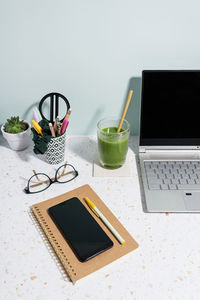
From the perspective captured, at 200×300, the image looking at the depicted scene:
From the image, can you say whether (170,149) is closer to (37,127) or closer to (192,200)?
(192,200)

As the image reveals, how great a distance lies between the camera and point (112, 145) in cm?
98

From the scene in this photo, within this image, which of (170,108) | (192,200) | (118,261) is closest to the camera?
(118,261)

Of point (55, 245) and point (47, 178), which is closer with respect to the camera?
point (55, 245)

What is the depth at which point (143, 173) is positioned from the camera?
99 cm

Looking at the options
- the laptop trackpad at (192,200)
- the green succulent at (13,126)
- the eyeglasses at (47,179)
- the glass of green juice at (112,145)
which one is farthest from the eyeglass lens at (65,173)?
the laptop trackpad at (192,200)

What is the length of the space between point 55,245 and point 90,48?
65cm

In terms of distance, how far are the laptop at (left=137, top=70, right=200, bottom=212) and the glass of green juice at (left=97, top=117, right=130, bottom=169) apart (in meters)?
0.07

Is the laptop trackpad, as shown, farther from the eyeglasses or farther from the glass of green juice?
the eyeglasses

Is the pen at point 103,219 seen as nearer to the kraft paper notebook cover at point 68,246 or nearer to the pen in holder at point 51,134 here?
the kraft paper notebook cover at point 68,246

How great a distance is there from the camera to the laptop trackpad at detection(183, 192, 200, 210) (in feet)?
2.86

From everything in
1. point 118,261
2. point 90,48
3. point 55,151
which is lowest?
point 118,261

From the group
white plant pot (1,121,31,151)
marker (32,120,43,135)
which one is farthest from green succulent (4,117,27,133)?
marker (32,120,43,135)

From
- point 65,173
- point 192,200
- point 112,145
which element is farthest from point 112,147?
point 192,200

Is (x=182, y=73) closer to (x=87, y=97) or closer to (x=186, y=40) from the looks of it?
(x=186, y=40)
